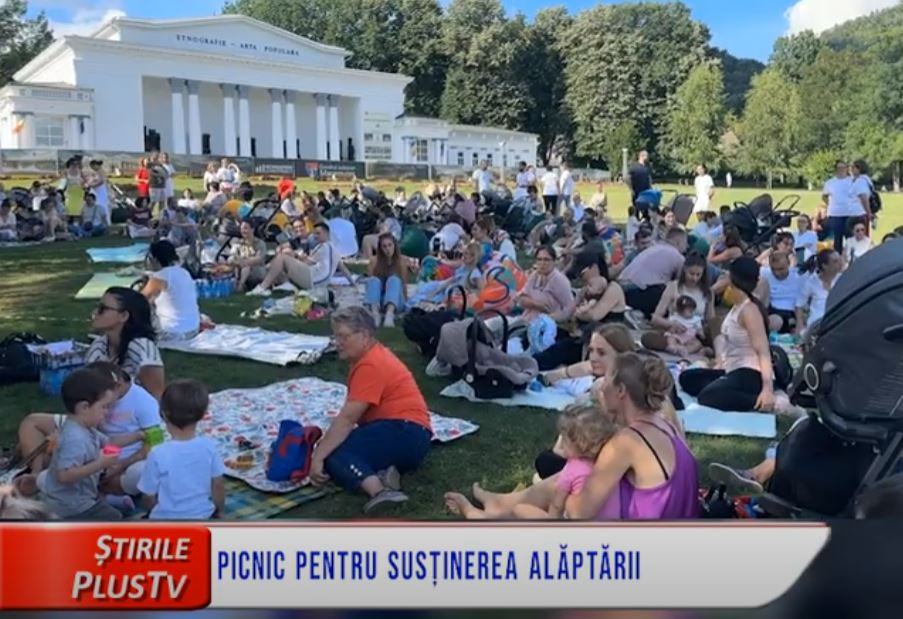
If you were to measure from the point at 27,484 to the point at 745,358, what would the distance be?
5057mm

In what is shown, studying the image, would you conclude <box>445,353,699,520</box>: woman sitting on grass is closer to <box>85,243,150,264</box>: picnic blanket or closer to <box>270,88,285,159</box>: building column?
<box>85,243,150,264</box>: picnic blanket

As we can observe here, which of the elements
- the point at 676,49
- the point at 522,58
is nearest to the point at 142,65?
the point at 522,58

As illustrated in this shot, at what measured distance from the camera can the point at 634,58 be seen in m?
14.9

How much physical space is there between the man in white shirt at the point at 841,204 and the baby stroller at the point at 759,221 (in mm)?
682

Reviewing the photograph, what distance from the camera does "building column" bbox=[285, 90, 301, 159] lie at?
61594 millimetres

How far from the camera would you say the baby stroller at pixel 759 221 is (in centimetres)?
1385

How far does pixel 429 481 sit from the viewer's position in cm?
534

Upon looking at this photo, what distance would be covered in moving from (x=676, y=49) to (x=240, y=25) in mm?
12978

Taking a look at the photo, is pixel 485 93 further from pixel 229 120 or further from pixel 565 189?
pixel 565 189

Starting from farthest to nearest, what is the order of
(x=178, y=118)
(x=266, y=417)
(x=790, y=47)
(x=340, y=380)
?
(x=178, y=118)
(x=340, y=380)
(x=266, y=417)
(x=790, y=47)

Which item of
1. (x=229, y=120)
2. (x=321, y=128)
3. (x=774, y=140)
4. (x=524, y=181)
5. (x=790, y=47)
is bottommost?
(x=524, y=181)

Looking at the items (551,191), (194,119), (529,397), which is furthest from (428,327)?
(194,119)

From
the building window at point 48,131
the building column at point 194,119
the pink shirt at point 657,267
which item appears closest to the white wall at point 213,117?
the building column at point 194,119

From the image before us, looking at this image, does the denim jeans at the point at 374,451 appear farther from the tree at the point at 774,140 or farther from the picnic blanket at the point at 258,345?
the tree at the point at 774,140
